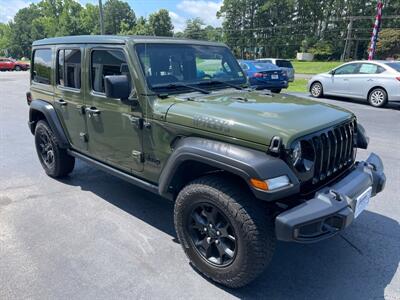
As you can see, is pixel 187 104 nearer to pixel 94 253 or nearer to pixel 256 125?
pixel 256 125

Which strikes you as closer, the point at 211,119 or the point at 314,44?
the point at 211,119

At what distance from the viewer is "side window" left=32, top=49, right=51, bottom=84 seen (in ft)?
15.5

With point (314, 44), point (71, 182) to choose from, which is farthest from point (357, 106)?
point (314, 44)

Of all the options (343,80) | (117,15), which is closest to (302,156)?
(343,80)

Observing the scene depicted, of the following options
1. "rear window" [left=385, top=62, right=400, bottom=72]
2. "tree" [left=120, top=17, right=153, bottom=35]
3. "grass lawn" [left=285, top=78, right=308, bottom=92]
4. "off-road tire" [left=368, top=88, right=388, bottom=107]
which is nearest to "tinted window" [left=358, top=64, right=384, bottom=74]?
"rear window" [left=385, top=62, right=400, bottom=72]

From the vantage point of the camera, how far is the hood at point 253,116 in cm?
253

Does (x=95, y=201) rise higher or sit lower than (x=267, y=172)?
lower

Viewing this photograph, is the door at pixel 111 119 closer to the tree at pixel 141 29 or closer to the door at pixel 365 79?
the door at pixel 365 79

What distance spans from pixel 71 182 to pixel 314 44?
217 ft

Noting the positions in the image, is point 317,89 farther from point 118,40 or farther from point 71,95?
point 118,40

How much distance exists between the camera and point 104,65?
3723 millimetres

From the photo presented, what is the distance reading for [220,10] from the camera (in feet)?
283

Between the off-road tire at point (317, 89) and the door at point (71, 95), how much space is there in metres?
10.3

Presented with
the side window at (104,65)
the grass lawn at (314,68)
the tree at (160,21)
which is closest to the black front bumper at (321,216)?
the side window at (104,65)
